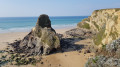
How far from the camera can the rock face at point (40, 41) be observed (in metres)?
20.6

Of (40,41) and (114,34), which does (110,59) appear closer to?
(114,34)

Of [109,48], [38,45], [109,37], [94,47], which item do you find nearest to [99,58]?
[109,48]

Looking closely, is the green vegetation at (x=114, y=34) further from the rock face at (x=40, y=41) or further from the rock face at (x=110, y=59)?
the rock face at (x=40, y=41)

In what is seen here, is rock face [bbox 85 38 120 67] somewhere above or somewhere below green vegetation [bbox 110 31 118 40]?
below

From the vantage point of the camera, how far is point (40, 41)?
2223 cm

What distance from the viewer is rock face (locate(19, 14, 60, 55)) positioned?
20609mm

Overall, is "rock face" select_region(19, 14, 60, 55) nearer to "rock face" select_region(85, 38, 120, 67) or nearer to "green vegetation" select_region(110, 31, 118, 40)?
"green vegetation" select_region(110, 31, 118, 40)

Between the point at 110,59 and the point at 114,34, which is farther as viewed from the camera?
the point at 114,34

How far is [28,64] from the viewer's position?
56.0ft

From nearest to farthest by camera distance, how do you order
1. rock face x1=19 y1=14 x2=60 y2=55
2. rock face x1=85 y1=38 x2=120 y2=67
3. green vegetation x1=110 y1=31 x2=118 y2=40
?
1. rock face x1=85 y1=38 x2=120 y2=67
2. green vegetation x1=110 y1=31 x2=118 y2=40
3. rock face x1=19 y1=14 x2=60 y2=55

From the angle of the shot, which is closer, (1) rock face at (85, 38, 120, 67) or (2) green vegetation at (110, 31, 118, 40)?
(1) rock face at (85, 38, 120, 67)

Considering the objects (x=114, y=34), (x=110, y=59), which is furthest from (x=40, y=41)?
(x=110, y=59)

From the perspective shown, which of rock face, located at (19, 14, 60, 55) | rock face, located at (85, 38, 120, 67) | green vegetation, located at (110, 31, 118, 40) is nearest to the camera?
rock face, located at (85, 38, 120, 67)

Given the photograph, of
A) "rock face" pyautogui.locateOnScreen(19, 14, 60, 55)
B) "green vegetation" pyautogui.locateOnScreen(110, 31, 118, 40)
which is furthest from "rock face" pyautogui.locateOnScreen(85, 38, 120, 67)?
"rock face" pyautogui.locateOnScreen(19, 14, 60, 55)
